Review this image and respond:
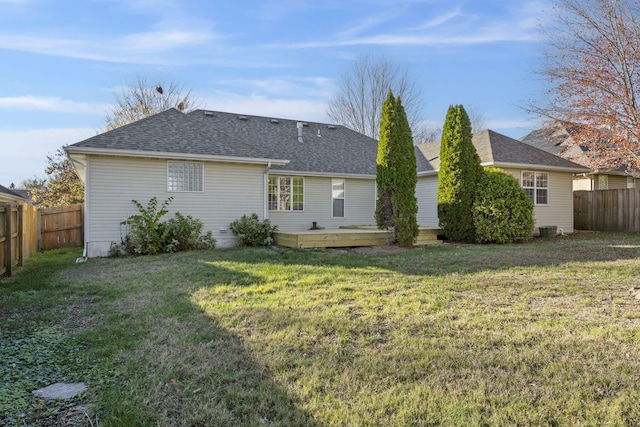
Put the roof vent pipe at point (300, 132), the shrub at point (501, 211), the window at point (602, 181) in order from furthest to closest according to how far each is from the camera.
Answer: the window at point (602, 181), the roof vent pipe at point (300, 132), the shrub at point (501, 211)

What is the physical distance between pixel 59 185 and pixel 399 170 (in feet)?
60.8

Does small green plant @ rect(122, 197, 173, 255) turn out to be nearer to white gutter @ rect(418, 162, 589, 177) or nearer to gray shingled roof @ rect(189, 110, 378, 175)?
gray shingled roof @ rect(189, 110, 378, 175)

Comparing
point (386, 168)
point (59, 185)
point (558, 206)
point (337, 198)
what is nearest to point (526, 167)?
point (558, 206)

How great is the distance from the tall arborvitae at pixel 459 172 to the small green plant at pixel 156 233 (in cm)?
783

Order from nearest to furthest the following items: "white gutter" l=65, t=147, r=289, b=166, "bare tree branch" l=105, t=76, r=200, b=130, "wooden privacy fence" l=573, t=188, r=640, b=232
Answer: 1. "white gutter" l=65, t=147, r=289, b=166
2. "wooden privacy fence" l=573, t=188, r=640, b=232
3. "bare tree branch" l=105, t=76, r=200, b=130

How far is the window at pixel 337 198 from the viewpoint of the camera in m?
14.8

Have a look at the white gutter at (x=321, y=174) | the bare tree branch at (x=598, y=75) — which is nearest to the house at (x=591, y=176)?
the bare tree branch at (x=598, y=75)

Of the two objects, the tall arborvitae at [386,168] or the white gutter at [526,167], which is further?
the white gutter at [526,167]

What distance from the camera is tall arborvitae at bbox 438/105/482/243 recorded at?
1249 centimetres

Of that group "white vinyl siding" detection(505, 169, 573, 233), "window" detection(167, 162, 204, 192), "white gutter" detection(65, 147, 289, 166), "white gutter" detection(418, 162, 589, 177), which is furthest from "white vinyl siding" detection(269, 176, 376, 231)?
"white vinyl siding" detection(505, 169, 573, 233)

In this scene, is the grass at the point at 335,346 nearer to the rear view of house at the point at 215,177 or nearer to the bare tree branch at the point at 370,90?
the rear view of house at the point at 215,177

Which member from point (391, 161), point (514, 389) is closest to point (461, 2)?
point (391, 161)

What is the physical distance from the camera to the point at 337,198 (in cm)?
1486

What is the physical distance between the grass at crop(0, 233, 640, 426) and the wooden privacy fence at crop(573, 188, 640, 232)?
11.3 m
